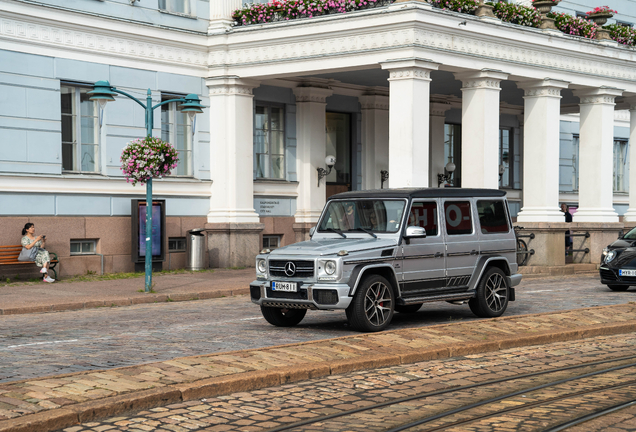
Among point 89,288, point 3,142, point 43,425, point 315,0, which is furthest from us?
point 315,0

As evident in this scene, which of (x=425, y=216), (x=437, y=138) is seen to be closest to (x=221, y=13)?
(x=437, y=138)

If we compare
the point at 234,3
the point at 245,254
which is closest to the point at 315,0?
the point at 234,3

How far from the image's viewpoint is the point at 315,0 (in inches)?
906

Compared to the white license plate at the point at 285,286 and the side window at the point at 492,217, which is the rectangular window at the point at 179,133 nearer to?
the side window at the point at 492,217

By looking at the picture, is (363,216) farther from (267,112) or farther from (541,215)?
(267,112)

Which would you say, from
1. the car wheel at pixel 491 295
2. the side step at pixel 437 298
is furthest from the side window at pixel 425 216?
the car wheel at pixel 491 295

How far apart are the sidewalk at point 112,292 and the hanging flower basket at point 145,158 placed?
233cm

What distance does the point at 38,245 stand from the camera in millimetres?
20281

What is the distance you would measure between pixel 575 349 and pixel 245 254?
47.5ft

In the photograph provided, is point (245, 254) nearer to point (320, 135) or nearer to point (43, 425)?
point (320, 135)

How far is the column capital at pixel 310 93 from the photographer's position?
2659 cm

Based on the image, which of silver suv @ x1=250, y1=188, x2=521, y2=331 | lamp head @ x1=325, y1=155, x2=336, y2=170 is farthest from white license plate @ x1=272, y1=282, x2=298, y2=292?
lamp head @ x1=325, y1=155, x2=336, y2=170

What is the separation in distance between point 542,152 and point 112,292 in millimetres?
12988

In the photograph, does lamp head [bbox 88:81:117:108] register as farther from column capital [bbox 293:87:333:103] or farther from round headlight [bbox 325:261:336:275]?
column capital [bbox 293:87:333:103]
